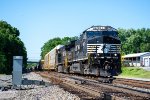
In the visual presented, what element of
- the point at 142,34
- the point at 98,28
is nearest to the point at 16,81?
the point at 98,28

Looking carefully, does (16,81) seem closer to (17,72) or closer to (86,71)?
(17,72)

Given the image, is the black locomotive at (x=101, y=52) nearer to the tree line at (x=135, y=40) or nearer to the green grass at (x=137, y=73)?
the green grass at (x=137, y=73)

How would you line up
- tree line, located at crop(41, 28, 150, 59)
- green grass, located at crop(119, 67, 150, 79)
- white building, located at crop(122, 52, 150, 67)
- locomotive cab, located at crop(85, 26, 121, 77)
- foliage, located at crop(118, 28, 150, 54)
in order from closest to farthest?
locomotive cab, located at crop(85, 26, 121, 77) < green grass, located at crop(119, 67, 150, 79) < white building, located at crop(122, 52, 150, 67) < foliage, located at crop(118, 28, 150, 54) < tree line, located at crop(41, 28, 150, 59)

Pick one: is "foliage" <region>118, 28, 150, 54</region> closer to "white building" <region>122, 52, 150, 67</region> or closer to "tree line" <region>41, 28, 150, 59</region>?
"tree line" <region>41, 28, 150, 59</region>

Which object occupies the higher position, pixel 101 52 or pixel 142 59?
pixel 142 59

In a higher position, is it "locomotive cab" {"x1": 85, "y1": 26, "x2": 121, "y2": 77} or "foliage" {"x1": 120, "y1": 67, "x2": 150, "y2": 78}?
"locomotive cab" {"x1": 85, "y1": 26, "x2": 121, "y2": 77}

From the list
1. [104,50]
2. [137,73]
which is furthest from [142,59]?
[104,50]

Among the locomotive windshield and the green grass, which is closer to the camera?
the locomotive windshield

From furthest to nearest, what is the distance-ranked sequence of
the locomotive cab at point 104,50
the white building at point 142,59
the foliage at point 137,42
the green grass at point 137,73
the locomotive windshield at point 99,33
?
the foliage at point 137,42, the white building at point 142,59, the green grass at point 137,73, the locomotive windshield at point 99,33, the locomotive cab at point 104,50

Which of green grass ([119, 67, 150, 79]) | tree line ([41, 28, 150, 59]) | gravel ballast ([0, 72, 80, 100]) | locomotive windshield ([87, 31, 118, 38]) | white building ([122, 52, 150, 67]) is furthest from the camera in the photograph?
tree line ([41, 28, 150, 59])

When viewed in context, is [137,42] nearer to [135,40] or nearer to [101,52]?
[135,40]

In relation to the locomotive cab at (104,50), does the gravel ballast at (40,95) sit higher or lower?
lower

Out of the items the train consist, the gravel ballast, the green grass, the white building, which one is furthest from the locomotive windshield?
the white building

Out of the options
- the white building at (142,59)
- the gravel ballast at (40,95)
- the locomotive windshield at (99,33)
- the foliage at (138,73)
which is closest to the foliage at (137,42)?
the white building at (142,59)
